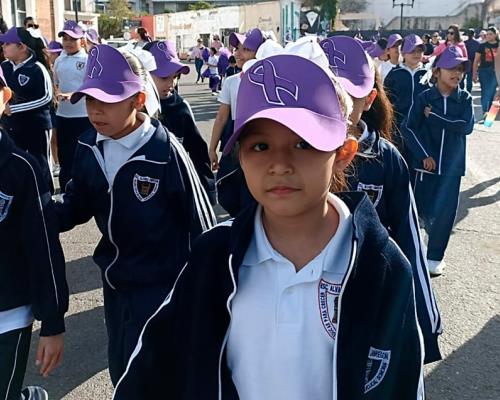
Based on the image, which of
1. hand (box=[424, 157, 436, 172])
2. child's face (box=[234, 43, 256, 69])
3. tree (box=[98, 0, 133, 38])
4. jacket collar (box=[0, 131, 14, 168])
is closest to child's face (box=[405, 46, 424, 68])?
child's face (box=[234, 43, 256, 69])

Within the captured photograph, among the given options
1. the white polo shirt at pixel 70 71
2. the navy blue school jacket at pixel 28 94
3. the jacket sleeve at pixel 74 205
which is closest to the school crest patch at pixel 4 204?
the jacket sleeve at pixel 74 205

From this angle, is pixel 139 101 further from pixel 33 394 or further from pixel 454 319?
pixel 454 319

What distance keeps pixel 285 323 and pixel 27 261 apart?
1.28 meters

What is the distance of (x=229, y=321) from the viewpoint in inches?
70.9

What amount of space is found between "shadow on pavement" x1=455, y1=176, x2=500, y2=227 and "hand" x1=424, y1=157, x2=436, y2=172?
1661mm

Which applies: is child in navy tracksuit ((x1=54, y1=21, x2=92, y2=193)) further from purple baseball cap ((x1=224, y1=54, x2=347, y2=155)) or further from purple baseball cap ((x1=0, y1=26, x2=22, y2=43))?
purple baseball cap ((x1=224, y1=54, x2=347, y2=155))

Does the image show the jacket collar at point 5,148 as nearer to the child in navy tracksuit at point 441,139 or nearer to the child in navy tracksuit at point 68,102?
the child in navy tracksuit at point 441,139

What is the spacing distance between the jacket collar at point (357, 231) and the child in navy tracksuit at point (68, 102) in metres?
5.83

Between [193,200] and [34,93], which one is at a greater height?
[34,93]

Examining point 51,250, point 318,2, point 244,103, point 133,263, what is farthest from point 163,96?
point 318,2

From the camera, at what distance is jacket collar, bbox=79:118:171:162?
3.07 m

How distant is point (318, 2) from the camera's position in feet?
223

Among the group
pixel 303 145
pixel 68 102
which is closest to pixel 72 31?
pixel 68 102

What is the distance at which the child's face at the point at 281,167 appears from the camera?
5.44 ft
